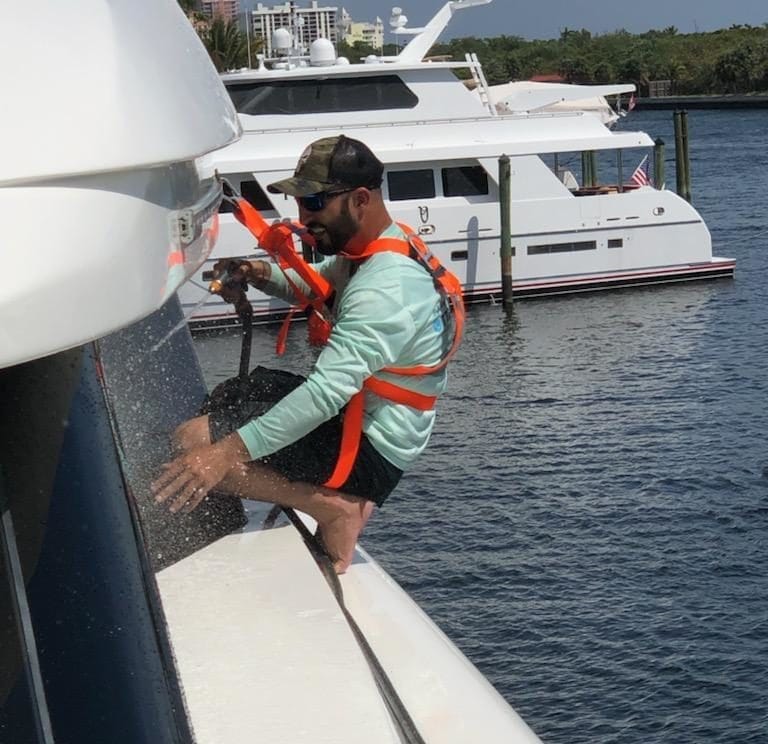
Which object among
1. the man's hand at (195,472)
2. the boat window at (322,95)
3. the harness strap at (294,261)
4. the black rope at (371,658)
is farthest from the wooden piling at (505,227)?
the man's hand at (195,472)

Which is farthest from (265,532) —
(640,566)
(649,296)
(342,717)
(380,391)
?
(649,296)

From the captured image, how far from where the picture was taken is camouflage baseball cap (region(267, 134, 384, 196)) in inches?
142

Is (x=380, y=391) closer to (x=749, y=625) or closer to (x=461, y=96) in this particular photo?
(x=749, y=625)

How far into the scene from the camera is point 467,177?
1922 cm

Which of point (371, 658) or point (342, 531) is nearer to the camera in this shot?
point (371, 658)

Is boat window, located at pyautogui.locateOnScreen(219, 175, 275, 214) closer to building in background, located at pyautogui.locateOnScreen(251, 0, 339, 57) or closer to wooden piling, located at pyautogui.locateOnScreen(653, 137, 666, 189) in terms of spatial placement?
building in background, located at pyautogui.locateOnScreen(251, 0, 339, 57)

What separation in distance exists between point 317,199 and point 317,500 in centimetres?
71

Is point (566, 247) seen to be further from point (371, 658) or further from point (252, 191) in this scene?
point (371, 658)

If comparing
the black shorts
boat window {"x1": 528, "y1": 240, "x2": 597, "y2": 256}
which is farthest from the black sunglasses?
boat window {"x1": 528, "y1": 240, "x2": 597, "y2": 256}

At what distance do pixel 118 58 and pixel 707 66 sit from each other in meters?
105

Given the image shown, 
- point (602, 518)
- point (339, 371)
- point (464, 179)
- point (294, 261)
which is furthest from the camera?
point (464, 179)

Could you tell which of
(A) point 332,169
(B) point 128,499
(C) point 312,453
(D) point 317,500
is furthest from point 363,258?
(B) point 128,499

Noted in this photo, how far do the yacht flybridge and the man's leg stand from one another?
→ 14.7 meters

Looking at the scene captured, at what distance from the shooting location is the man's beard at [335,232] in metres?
3.63
